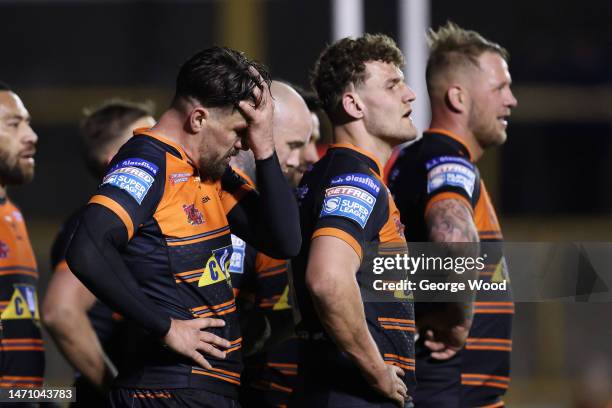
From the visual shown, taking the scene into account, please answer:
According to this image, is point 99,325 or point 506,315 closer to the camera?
point 506,315

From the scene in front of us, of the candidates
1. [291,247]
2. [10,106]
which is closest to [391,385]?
[291,247]

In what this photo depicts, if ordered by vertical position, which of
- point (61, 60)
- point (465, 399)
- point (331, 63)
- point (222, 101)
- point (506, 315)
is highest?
point (61, 60)

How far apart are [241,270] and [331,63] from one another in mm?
814

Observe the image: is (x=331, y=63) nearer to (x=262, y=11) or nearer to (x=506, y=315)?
(x=506, y=315)

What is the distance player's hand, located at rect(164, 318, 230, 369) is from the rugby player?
0.63 metres

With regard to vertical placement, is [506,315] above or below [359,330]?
above

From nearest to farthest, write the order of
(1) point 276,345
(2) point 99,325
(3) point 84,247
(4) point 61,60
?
1. (3) point 84,247
2. (1) point 276,345
3. (2) point 99,325
4. (4) point 61,60

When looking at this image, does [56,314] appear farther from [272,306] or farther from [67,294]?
[272,306]

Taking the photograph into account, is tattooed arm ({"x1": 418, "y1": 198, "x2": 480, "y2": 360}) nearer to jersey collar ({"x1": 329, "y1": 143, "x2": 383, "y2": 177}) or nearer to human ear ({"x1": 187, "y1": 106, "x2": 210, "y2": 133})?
jersey collar ({"x1": 329, "y1": 143, "x2": 383, "y2": 177})

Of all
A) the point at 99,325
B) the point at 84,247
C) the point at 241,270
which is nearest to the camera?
the point at 84,247

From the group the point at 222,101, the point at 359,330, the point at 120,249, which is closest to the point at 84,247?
the point at 120,249

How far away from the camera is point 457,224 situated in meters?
3.81

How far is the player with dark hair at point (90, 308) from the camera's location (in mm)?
3914

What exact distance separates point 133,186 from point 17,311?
1.19 meters
